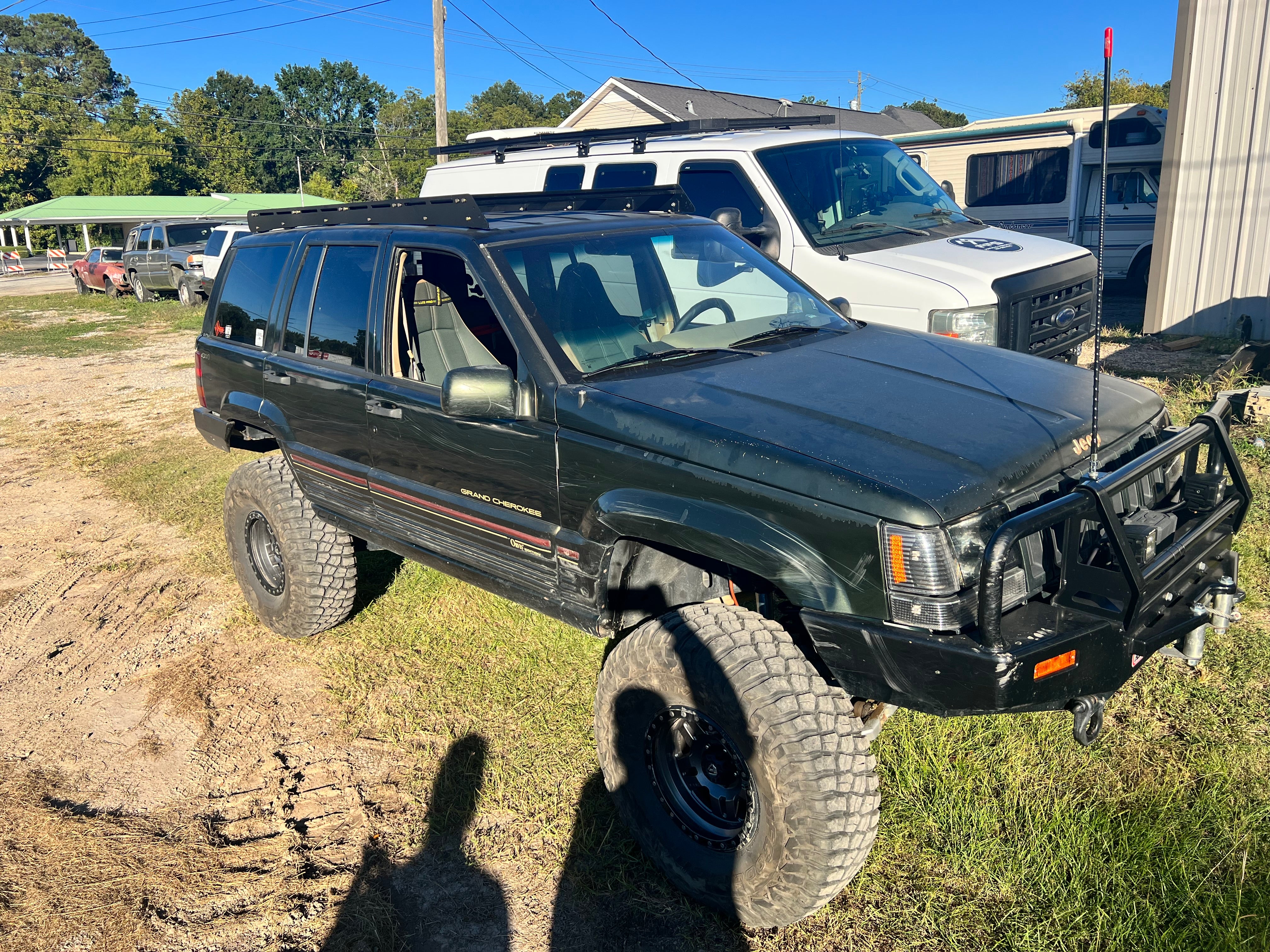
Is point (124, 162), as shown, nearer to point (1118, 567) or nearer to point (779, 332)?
point (779, 332)

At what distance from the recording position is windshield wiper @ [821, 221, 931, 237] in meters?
6.80

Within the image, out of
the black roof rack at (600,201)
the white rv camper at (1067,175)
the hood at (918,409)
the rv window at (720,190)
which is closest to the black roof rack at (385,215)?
the black roof rack at (600,201)

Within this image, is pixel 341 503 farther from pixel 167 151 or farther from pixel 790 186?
pixel 167 151

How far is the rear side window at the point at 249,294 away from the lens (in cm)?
481

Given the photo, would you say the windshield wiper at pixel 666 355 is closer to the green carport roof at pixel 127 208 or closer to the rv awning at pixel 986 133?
the rv awning at pixel 986 133

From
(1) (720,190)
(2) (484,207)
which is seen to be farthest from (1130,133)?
(2) (484,207)

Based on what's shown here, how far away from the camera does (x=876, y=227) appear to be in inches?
274

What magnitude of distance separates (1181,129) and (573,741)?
11.0m

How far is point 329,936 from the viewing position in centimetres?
293

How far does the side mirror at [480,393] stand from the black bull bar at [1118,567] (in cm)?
170

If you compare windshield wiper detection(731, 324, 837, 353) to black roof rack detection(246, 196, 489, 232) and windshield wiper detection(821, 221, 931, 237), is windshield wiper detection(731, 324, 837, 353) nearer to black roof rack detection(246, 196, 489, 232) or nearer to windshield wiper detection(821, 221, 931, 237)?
black roof rack detection(246, 196, 489, 232)

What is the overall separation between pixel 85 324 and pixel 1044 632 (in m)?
21.8

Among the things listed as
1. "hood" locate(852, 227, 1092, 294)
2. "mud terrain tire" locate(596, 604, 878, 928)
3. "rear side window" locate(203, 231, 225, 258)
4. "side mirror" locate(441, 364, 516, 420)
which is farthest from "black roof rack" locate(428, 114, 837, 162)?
"rear side window" locate(203, 231, 225, 258)

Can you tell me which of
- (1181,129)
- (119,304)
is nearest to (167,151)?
(119,304)
